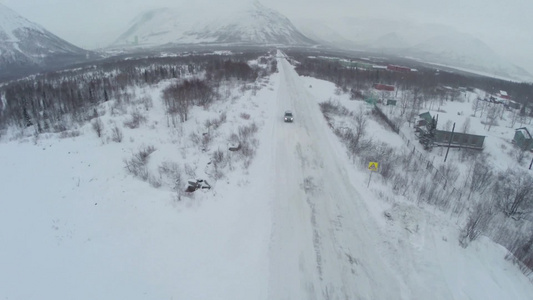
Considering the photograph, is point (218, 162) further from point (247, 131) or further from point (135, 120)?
point (135, 120)


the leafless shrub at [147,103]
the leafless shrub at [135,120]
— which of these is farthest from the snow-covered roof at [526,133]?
the leafless shrub at [147,103]

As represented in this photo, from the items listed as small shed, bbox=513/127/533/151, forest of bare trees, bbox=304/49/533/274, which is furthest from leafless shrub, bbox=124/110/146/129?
small shed, bbox=513/127/533/151

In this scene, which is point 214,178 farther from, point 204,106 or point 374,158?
point 204,106

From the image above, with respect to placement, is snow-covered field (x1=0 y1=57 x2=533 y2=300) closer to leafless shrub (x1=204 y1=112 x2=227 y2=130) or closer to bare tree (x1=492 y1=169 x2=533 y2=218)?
leafless shrub (x1=204 y1=112 x2=227 y2=130)

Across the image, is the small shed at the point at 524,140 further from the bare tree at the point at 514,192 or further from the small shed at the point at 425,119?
the small shed at the point at 425,119

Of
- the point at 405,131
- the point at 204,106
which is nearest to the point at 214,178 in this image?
the point at 204,106

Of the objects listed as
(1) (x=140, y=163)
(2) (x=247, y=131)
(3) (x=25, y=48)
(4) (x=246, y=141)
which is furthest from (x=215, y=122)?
(3) (x=25, y=48)
